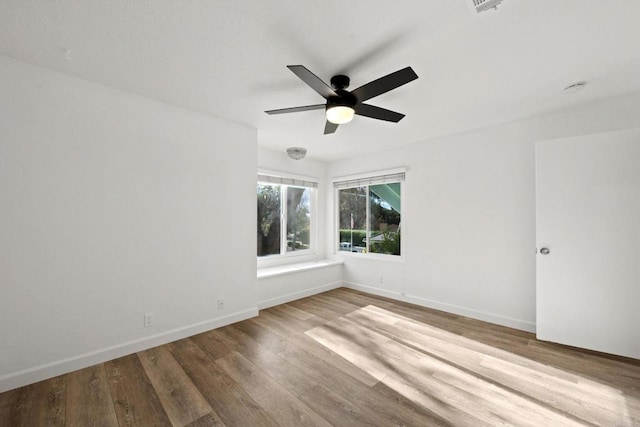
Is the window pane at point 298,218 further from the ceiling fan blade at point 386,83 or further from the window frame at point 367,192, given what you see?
the ceiling fan blade at point 386,83

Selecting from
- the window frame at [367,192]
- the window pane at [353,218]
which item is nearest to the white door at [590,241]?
the window frame at [367,192]

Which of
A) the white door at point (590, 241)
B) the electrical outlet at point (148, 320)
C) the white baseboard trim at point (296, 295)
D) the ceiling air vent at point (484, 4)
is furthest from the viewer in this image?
the white baseboard trim at point (296, 295)

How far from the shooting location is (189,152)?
2.88 m

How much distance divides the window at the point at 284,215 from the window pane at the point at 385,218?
114 centimetres

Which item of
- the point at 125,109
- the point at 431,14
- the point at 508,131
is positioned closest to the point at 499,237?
the point at 508,131

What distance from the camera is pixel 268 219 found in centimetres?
446

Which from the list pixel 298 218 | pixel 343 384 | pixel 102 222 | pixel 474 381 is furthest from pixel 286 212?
pixel 474 381

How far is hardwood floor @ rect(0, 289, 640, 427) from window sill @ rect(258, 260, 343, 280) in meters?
0.98

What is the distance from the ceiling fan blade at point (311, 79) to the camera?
161cm

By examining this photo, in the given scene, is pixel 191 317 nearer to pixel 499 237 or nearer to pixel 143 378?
pixel 143 378

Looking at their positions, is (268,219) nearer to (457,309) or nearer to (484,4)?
(457,309)

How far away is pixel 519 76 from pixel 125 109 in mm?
3404

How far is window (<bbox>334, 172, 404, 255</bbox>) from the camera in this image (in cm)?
437

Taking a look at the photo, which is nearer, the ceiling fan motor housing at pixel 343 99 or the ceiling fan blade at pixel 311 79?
the ceiling fan blade at pixel 311 79
